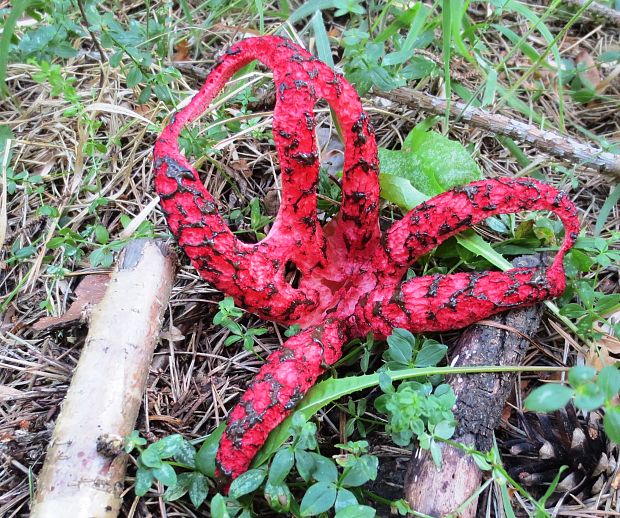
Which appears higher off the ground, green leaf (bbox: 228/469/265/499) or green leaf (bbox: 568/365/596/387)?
green leaf (bbox: 568/365/596/387)

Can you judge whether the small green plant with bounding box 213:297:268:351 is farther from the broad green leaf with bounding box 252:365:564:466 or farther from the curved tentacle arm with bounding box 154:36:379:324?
the broad green leaf with bounding box 252:365:564:466

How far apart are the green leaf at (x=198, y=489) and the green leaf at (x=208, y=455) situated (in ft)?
0.08

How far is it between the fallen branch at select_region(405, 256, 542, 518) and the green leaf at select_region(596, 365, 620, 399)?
1.99ft

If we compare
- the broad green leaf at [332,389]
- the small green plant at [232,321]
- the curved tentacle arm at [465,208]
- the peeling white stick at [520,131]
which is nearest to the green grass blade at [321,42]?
the peeling white stick at [520,131]

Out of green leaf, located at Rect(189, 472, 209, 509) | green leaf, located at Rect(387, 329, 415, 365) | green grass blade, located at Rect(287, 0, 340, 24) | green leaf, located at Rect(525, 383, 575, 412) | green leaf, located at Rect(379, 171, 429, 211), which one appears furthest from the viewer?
green grass blade, located at Rect(287, 0, 340, 24)

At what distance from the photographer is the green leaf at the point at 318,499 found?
6.57ft

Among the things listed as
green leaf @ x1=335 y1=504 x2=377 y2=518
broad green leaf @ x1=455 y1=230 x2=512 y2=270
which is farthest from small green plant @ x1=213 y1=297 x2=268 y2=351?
broad green leaf @ x1=455 y1=230 x2=512 y2=270

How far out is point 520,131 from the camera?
3266 mm

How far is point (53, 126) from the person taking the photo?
3521 millimetres

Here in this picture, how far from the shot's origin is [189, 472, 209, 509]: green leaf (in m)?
2.17

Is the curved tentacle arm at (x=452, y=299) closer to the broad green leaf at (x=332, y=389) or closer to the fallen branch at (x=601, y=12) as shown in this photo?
the broad green leaf at (x=332, y=389)

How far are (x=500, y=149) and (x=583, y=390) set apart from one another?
2.13 metres

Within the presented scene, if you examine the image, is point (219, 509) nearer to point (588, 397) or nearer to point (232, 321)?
point (232, 321)

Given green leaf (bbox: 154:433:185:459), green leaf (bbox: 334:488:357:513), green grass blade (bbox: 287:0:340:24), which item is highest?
green grass blade (bbox: 287:0:340:24)
